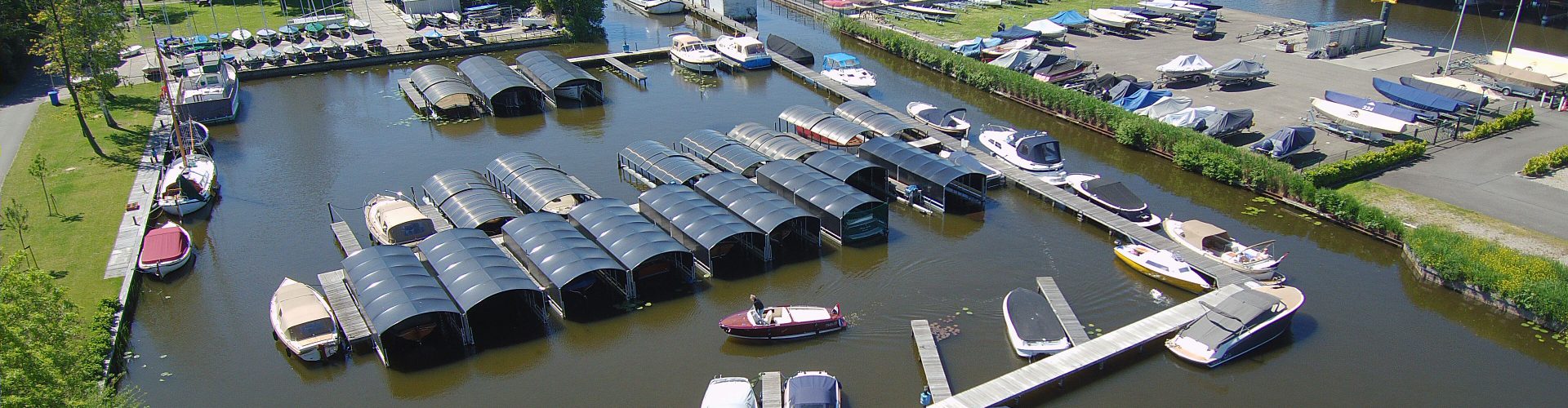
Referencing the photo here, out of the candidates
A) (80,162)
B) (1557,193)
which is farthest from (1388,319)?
(80,162)

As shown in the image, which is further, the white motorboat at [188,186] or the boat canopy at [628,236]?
the white motorboat at [188,186]

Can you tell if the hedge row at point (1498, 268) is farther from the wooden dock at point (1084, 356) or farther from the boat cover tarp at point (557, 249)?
the boat cover tarp at point (557, 249)

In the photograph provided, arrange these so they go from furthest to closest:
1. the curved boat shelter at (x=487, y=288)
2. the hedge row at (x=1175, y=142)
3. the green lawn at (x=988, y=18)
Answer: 1. the green lawn at (x=988, y=18)
2. the hedge row at (x=1175, y=142)
3. the curved boat shelter at (x=487, y=288)

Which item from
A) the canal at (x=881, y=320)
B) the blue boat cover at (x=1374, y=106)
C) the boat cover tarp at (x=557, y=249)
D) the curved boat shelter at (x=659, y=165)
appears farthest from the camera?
→ the blue boat cover at (x=1374, y=106)

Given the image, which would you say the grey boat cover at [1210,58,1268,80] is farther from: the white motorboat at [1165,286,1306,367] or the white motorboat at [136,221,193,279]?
the white motorboat at [136,221,193,279]

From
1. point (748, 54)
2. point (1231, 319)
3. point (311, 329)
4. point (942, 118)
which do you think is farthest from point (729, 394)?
point (748, 54)

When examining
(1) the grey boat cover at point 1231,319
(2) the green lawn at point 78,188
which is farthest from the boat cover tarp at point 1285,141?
(2) the green lawn at point 78,188
